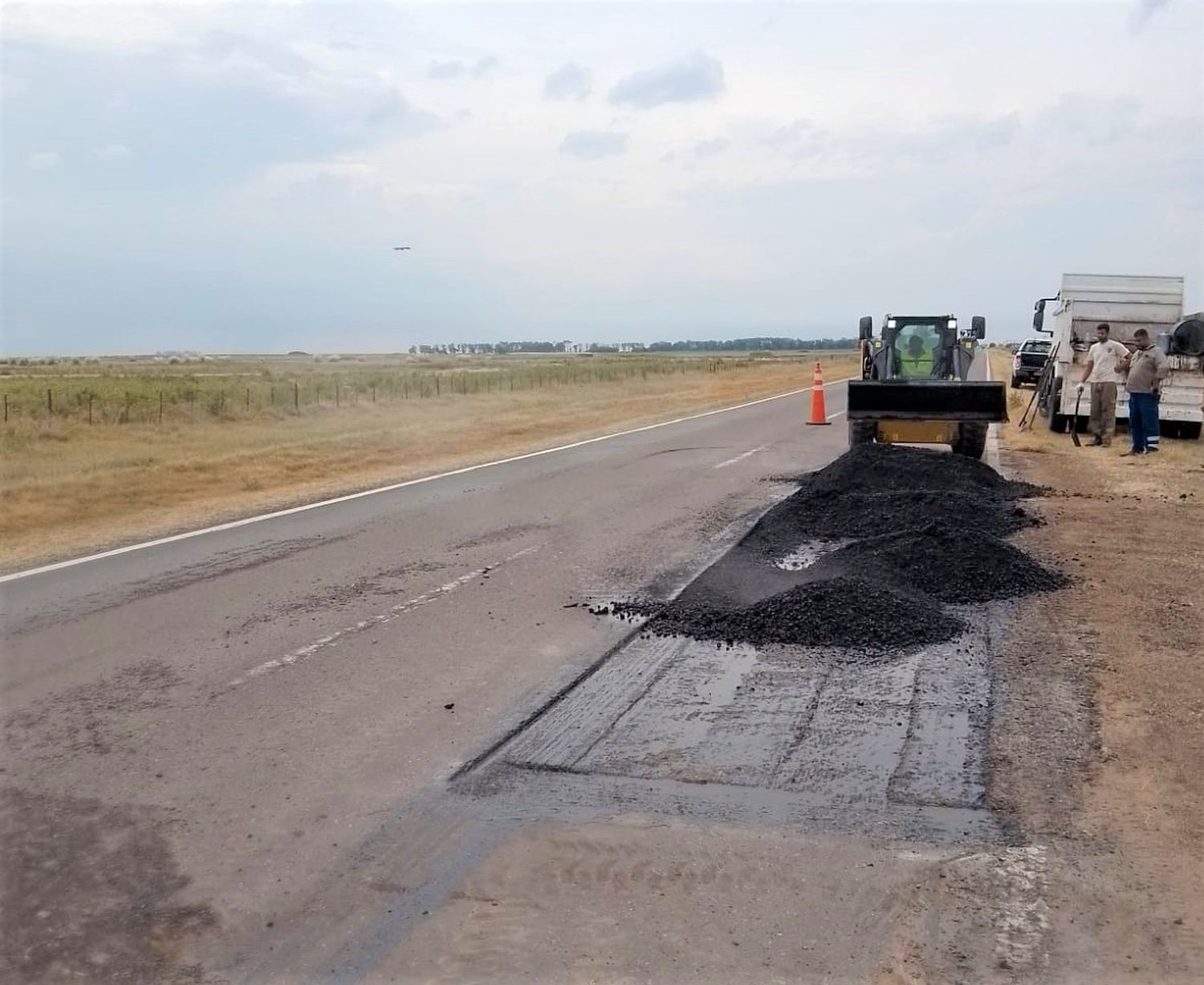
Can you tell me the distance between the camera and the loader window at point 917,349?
18.2 meters

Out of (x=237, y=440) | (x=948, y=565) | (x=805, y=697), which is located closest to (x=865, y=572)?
(x=948, y=565)

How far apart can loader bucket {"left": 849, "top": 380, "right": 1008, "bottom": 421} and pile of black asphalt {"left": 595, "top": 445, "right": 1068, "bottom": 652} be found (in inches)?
110

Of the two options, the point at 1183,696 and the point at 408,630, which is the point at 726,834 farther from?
the point at 408,630

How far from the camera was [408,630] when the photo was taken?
7.57 metres

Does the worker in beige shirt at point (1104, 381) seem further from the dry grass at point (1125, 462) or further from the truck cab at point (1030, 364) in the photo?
the truck cab at point (1030, 364)

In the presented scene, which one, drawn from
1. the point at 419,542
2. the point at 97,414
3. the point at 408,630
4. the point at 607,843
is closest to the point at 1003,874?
the point at 607,843

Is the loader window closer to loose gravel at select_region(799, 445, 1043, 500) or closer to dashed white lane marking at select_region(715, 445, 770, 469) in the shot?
dashed white lane marking at select_region(715, 445, 770, 469)

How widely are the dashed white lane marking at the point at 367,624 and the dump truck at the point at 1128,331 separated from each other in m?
14.3

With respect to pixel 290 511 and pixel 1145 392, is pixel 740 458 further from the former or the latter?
pixel 290 511

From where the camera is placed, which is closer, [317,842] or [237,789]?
[317,842]

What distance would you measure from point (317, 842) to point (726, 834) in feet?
5.30

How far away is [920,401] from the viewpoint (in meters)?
16.1

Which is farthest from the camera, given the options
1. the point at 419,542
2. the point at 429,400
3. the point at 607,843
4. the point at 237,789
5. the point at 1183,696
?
the point at 429,400

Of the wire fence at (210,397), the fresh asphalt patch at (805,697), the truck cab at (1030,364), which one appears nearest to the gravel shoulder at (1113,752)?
the fresh asphalt patch at (805,697)
